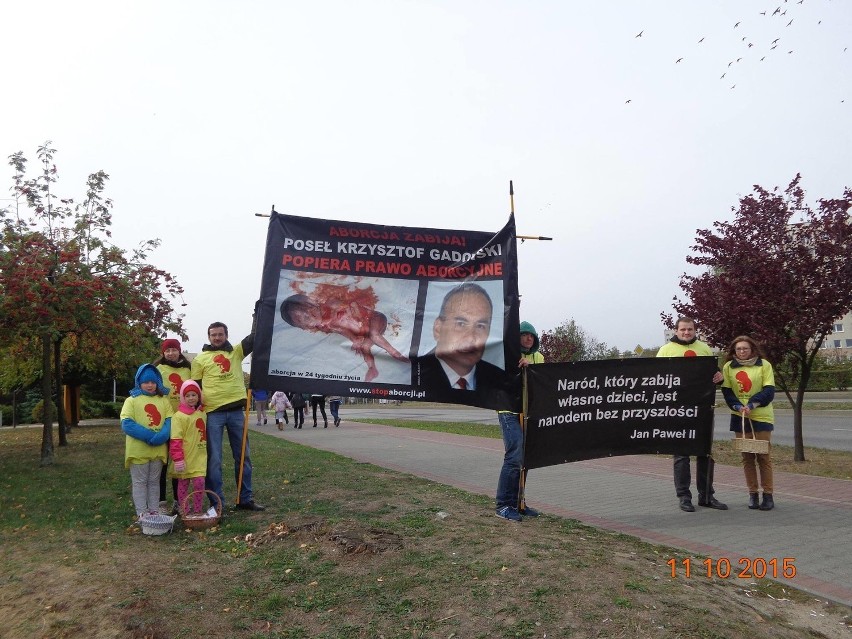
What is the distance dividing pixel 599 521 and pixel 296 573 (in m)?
3.35

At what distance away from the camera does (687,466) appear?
24.2 feet

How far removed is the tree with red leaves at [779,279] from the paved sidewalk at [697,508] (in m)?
2.19

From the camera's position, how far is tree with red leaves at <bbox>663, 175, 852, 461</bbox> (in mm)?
10227

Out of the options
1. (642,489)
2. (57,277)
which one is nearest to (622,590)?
(642,489)

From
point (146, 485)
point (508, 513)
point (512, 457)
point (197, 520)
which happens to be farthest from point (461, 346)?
point (146, 485)

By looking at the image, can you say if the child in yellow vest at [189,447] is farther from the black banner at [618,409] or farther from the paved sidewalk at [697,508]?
the black banner at [618,409]

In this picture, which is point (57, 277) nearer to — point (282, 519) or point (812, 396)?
point (282, 519)

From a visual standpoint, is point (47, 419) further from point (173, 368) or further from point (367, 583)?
point (367, 583)

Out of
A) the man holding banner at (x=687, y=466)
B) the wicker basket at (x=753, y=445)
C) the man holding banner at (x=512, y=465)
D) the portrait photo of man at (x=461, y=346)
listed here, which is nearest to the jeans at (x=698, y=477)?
the man holding banner at (x=687, y=466)

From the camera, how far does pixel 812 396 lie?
3466 cm

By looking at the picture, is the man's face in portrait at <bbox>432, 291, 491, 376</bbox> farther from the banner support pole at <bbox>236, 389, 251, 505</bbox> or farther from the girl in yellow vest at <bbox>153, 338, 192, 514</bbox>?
the girl in yellow vest at <bbox>153, 338, 192, 514</bbox>

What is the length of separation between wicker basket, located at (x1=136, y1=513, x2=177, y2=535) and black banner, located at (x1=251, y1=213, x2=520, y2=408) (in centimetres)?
150

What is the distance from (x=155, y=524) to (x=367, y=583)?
254 cm

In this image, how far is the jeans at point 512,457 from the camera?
654 cm
